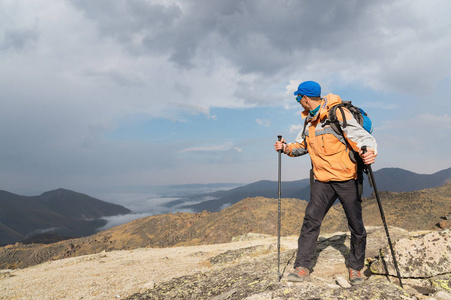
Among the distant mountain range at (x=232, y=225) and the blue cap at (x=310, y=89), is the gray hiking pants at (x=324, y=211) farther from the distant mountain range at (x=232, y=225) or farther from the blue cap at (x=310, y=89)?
the distant mountain range at (x=232, y=225)

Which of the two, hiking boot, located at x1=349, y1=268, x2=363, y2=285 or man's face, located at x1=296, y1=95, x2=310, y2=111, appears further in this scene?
man's face, located at x1=296, y1=95, x2=310, y2=111

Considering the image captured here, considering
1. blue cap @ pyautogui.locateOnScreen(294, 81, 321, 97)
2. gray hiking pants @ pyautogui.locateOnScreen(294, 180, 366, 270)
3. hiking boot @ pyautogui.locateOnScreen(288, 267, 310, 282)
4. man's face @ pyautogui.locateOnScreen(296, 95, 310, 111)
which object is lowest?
hiking boot @ pyautogui.locateOnScreen(288, 267, 310, 282)

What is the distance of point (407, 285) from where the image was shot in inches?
163

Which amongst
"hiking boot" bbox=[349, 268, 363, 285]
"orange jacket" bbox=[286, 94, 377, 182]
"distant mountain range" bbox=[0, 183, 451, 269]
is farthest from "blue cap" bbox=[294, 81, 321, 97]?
"distant mountain range" bbox=[0, 183, 451, 269]

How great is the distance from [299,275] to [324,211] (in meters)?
1.24

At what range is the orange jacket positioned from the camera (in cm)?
413

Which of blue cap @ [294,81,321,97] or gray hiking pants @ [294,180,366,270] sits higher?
blue cap @ [294,81,321,97]

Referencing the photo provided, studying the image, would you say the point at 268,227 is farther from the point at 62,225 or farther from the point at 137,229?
the point at 62,225

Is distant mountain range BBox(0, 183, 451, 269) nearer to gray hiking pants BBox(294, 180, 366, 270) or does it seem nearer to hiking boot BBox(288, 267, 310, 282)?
gray hiking pants BBox(294, 180, 366, 270)

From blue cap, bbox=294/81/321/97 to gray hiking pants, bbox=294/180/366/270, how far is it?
1.69 meters

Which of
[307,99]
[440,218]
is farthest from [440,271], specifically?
[440,218]

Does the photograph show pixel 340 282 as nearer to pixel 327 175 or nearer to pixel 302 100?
pixel 327 175

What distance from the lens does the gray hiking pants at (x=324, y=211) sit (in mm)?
4477

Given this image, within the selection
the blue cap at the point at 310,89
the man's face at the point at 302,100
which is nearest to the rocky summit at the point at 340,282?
the man's face at the point at 302,100
